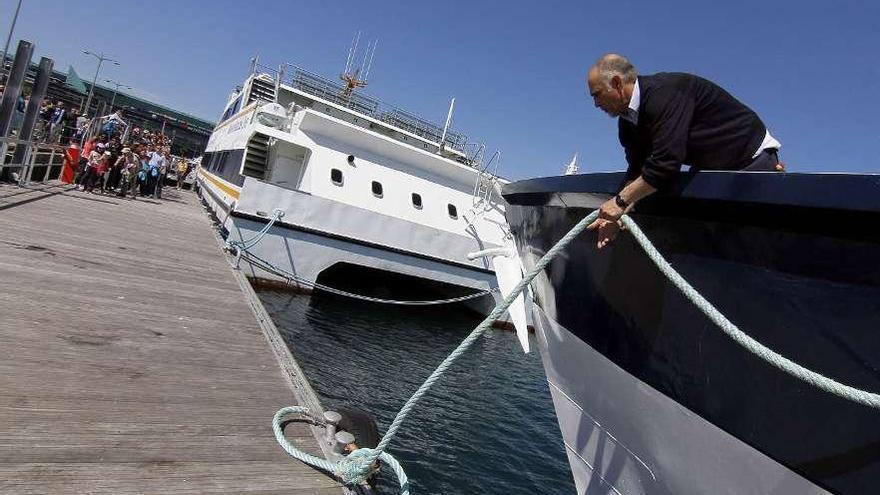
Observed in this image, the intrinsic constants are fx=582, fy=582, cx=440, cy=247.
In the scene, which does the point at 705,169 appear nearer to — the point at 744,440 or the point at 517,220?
the point at 744,440

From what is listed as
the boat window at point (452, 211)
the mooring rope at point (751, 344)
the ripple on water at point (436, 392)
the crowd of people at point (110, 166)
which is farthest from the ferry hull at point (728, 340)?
the crowd of people at point (110, 166)

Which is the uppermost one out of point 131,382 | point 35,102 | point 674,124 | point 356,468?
point 674,124

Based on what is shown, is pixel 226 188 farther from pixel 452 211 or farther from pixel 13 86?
pixel 452 211

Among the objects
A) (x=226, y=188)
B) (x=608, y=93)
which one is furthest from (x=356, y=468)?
(x=226, y=188)

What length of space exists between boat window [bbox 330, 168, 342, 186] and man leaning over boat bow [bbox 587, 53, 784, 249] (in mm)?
10705

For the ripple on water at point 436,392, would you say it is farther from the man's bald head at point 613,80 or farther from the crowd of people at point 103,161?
the crowd of people at point 103,161

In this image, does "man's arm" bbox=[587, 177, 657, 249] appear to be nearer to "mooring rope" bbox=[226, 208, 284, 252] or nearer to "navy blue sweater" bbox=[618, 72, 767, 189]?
"navy blue sweater" bbox=[618, 72, 767, 189]

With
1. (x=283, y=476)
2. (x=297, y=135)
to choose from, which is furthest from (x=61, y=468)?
(x=297, y=135)

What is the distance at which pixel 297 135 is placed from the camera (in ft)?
42.8

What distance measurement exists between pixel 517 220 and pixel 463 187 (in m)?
10.2

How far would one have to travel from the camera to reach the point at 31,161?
42.8 feet

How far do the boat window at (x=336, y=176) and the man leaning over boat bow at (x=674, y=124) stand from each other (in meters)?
10.7

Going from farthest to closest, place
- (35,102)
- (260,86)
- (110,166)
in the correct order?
(260,86) < (110,166) < (35,102)

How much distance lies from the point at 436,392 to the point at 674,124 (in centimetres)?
679
